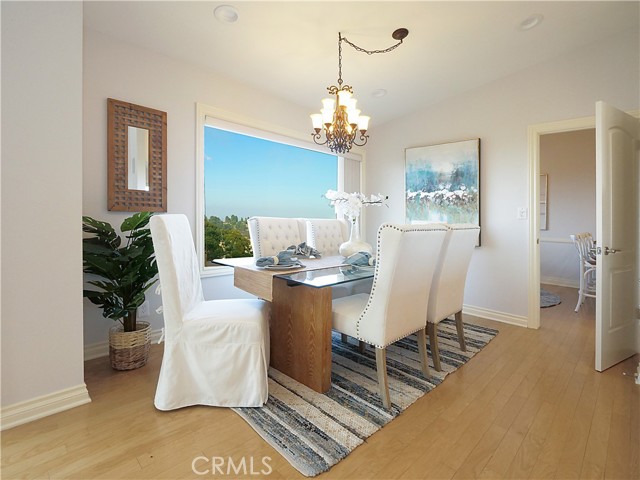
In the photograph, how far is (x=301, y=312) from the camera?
213 cm

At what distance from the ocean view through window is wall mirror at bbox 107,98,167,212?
76 centimetres

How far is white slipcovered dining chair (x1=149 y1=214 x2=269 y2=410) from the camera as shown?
1.82 m

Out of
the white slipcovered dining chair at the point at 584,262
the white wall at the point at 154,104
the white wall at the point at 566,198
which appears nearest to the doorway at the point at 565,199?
the white wall at the point at 566,198

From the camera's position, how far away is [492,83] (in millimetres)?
3666

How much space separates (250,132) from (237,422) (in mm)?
2790

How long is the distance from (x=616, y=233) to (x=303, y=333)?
96.2 inches

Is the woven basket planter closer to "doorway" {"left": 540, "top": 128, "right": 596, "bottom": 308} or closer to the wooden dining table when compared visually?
the wooden dining table

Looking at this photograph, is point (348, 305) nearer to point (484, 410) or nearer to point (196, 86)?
point (484, 410)

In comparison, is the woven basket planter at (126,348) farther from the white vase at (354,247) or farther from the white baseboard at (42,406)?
the white vase at (354,247)

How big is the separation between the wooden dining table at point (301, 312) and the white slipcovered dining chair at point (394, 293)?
18 centimetres

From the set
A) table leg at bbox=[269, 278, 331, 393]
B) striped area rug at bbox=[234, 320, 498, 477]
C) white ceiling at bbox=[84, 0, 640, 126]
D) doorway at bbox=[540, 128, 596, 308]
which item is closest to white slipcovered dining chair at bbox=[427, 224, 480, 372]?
striped area rug at bbox=[234, 320, 498, 477]

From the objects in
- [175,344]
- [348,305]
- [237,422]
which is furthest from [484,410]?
[175,344]

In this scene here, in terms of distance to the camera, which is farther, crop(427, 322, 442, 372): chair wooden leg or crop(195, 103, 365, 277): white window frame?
crop(195, 103, 365, 277): white window frame

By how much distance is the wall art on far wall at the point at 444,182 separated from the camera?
12.5ft
